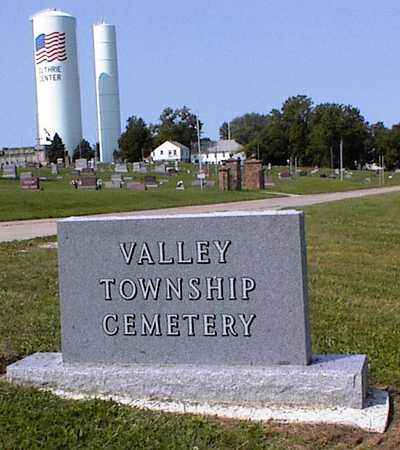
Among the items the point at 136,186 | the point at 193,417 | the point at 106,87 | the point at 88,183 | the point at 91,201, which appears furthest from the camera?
the point at 106,87

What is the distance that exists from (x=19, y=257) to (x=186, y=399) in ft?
25.6

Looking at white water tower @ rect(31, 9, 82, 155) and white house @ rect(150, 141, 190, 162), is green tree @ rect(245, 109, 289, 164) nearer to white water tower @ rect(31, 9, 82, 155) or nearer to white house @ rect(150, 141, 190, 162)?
white house @ rect(150, 141, 190, 162)

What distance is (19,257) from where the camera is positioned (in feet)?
41.4

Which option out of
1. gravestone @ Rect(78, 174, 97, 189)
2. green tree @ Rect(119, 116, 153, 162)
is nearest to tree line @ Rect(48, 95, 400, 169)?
green tree @ Rect(119, 116, 153, 162)

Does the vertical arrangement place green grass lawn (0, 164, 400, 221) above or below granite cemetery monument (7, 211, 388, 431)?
below

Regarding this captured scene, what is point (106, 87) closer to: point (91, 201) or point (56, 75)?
point (56, 75)

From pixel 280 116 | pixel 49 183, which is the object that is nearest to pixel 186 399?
pixel 49 183

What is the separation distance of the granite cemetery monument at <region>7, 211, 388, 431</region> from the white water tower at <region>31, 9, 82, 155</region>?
335 ft

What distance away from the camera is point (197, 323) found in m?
5.37

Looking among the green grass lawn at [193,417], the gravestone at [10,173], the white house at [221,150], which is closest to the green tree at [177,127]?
the white house at [221,150]

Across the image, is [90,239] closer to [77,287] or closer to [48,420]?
[77,287]

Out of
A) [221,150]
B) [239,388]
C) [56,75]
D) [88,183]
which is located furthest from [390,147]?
[239,388]

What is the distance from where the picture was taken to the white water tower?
106 metres

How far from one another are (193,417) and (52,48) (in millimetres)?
104947
